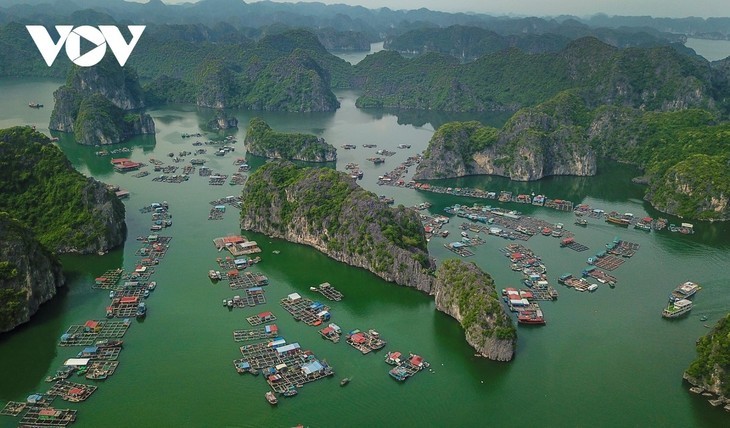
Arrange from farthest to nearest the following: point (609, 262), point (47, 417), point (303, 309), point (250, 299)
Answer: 1. point (609, 262)
2. point (250, 299)
3. point (303, 309)
4. point (47, 417)

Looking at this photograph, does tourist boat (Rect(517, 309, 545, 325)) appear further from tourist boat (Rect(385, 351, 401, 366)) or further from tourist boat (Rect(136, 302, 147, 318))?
tourist boat (Rect(136, 302, 147, 318))

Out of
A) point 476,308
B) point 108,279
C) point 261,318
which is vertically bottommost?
point 261,318

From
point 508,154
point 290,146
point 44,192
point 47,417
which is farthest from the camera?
point 290,146

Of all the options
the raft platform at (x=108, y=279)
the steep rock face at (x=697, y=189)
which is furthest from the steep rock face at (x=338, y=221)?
the steep rock face at (x=697, y=189)

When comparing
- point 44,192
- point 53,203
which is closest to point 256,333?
point 53,203

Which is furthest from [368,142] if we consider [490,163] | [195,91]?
[195,91]

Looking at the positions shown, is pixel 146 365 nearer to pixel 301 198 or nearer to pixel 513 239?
pixel 301 198

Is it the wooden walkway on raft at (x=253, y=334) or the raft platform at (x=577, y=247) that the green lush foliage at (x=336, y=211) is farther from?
the raft platform at (x=577, y=247)

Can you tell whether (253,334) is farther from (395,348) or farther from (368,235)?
(368,235)
